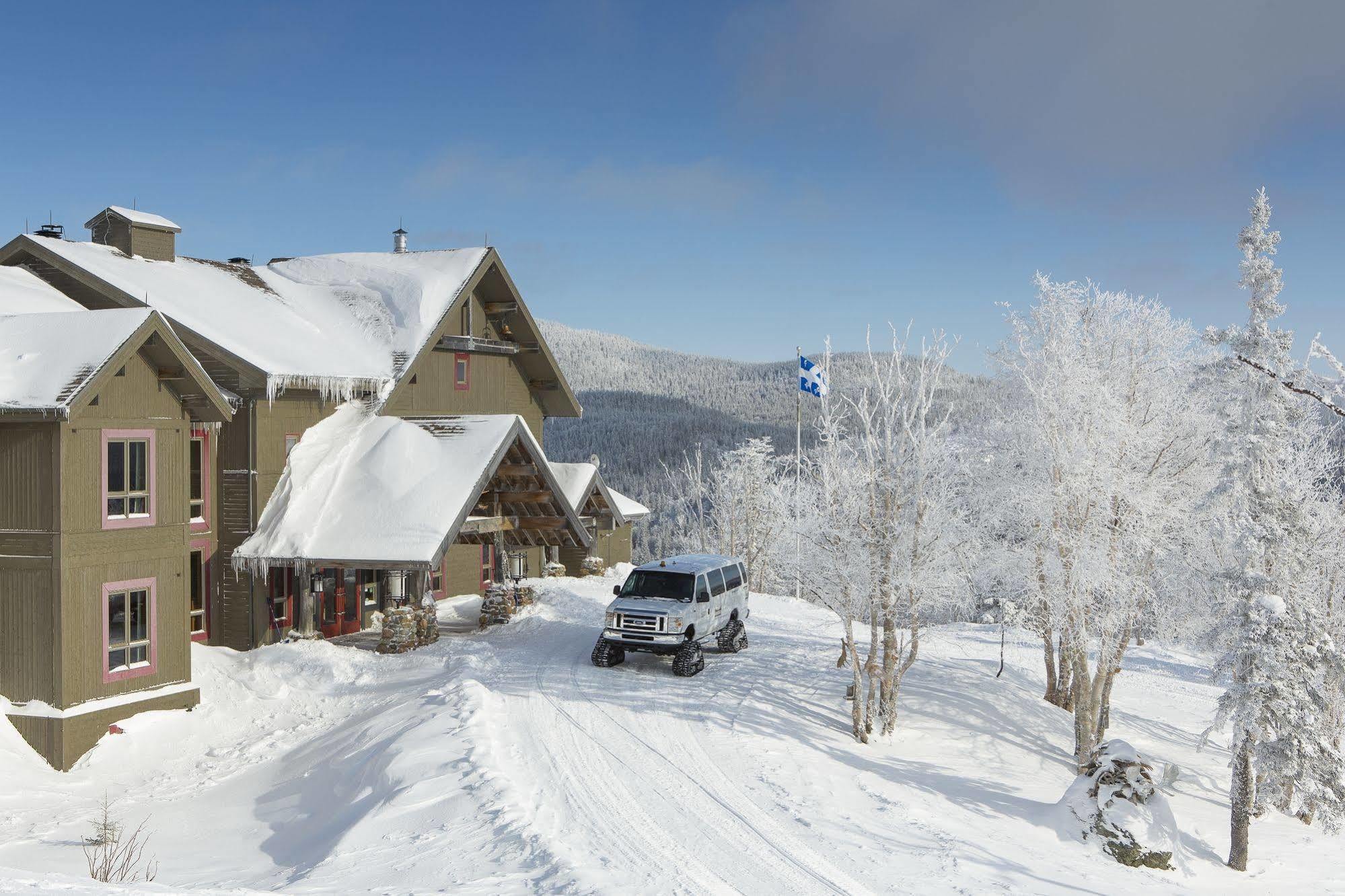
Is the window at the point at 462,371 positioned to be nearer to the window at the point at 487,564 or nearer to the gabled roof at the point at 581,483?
the gabled roof at the point at 581,483

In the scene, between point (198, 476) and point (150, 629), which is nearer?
point (150, 629)

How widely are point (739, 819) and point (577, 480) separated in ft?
66.4

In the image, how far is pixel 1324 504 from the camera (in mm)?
21812

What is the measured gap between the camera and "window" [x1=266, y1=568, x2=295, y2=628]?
2186 centimetres

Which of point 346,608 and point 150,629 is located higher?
point 150,629

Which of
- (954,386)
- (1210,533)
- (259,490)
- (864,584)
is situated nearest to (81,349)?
(259,490)

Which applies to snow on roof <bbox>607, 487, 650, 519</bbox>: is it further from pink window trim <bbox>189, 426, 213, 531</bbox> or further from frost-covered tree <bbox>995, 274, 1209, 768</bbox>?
frost-covered tree <bbox>995, 274, 1209, 768</bbox>

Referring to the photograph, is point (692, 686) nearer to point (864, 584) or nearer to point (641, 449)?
point (864, 584)

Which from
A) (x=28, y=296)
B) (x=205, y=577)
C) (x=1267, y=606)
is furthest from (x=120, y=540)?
(x=1267, y=606)

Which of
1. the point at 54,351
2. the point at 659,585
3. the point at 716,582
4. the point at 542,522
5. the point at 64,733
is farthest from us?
the point at 542,522

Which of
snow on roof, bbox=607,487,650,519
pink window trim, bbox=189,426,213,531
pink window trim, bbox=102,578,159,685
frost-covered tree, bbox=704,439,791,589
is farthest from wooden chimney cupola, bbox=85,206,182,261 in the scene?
frost-covered tree, bbox=704,439,791,589

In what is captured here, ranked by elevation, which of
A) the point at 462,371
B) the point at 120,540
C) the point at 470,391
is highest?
the point at 462,371

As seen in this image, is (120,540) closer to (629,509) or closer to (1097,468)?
(1097,468)

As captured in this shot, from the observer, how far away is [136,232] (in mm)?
24203
